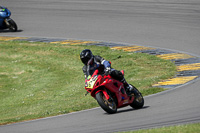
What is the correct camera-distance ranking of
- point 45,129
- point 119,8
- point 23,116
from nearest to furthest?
point 45,129 → point 23,116 → point 119,8

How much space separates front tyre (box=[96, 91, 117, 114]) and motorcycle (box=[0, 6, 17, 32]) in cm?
1572

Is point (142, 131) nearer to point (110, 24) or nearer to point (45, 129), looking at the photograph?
point (45, 129)

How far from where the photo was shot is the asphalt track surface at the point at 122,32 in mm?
9641

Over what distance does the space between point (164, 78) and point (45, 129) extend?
6.15 metres

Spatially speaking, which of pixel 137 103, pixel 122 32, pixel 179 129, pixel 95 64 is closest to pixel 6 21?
pixel 122 32

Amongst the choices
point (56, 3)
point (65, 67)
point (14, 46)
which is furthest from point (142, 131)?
point (56, 3)

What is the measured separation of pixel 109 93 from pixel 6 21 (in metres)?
15.8

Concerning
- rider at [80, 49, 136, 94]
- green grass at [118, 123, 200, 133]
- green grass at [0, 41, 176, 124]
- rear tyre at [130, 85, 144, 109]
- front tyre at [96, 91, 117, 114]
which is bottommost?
green grass at [0, 41, 176, 124]

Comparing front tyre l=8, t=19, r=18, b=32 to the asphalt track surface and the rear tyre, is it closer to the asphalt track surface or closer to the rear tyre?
the asphalt track surface

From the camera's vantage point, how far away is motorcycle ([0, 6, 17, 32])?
25.1 meters

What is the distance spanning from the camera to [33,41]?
23.1 m

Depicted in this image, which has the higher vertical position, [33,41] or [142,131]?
[142,131]

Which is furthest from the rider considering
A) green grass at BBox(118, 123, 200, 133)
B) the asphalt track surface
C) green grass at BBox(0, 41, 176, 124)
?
green grass at BBox(118, 123, 200, 133)

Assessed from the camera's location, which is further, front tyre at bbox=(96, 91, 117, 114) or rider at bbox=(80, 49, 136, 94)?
rider at bbox=(80, 49, 136, 94)
